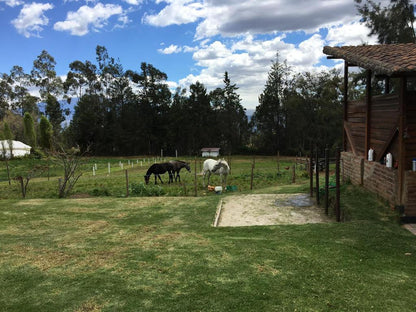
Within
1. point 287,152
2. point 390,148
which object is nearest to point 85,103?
point 287,152

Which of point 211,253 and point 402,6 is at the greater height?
point 402,6

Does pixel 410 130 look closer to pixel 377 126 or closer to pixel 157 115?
pixel 377 126

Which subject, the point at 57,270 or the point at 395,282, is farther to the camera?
the point at 57,270

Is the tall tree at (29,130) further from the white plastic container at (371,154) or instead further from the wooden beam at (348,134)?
the white plastic container at (371,154)

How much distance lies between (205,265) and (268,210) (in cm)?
467

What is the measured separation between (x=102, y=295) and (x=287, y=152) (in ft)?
157

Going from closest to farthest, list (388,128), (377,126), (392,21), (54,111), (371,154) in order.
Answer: (388,128), (377,126), (371,154), (392,21), (54,111)

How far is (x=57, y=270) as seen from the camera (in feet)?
18.7

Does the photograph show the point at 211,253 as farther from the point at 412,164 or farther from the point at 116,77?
the point at 116,77

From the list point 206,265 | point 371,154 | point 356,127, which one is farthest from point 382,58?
point 206,265

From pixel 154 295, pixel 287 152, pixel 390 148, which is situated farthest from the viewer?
pixel 287 152

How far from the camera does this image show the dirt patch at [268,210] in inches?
347

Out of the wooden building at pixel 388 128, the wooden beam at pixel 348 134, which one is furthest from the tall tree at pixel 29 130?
the wooden building at pixel 388 128

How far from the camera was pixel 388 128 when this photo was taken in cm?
910
